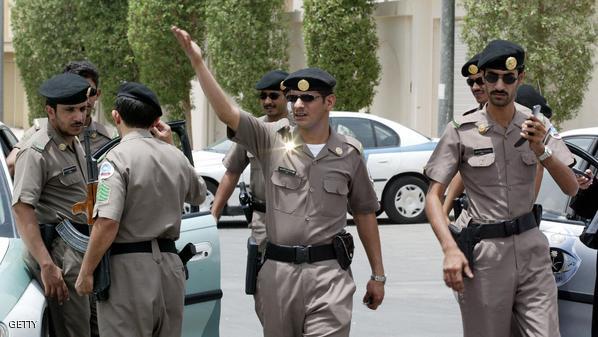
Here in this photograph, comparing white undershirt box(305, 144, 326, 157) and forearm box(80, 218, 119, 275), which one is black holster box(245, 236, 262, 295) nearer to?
white undershirt box(305, 144, 326, 157)

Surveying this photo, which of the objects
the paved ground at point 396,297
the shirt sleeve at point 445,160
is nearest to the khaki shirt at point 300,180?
the shirt sleeve at point 445,160

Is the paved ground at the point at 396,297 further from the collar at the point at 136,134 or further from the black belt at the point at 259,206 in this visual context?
the collar at the point at 136,134

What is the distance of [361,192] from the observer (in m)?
6.39

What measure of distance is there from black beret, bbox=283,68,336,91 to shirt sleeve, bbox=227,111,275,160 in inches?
9.4

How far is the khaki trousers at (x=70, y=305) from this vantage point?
21.7ft

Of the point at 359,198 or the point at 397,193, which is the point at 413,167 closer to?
the point at 397,193

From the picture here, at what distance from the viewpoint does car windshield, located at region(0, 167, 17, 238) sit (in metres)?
6.81

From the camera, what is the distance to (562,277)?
23.1 ft

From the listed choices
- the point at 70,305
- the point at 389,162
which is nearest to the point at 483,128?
the point at 70,305

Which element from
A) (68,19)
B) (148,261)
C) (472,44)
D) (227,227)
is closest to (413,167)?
(227,227)

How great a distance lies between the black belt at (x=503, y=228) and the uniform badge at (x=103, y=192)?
179cm

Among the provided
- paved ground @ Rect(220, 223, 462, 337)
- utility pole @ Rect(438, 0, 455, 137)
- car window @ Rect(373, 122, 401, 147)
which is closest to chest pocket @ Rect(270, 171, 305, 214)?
paved ground @ Rect(220, 223, 462, 337)

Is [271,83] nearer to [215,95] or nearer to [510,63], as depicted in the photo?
[510,63]

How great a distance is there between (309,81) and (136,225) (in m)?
1.06
